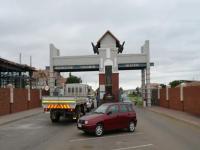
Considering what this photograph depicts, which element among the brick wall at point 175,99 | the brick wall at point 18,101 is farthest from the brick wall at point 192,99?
the brick wall at point 18,101

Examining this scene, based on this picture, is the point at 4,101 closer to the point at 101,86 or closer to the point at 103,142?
the point at 101,86

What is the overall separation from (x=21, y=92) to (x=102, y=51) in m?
17.9

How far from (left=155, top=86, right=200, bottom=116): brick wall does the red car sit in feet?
38.2

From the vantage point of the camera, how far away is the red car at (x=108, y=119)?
1727 cm

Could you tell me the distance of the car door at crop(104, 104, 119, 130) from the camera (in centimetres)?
1795

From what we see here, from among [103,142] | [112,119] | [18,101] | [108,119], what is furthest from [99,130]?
[18,101]

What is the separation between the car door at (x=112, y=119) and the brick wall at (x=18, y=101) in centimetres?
1523

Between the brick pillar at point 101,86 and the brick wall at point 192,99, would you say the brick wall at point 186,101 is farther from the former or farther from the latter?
the brick pillar at point 101,86

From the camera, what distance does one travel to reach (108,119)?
18.0m

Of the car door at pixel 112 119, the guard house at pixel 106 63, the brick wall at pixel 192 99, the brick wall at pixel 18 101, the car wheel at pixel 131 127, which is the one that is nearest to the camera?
the car door at pixel 112 119

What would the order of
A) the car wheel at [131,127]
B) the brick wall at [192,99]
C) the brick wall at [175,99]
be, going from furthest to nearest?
the brick wall at [175,99]
the brick wall at [192,99]
the car wheel at [131,127]

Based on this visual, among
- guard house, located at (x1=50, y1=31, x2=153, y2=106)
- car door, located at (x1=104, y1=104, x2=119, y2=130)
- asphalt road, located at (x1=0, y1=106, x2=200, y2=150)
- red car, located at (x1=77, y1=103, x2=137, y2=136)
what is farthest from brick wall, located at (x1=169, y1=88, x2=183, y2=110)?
asphalt road, located at (x1=0, y1=106, x2=200, y2=150)

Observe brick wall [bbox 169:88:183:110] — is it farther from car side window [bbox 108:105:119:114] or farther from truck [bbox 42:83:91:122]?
car side window [bbox 108:105:119:114]

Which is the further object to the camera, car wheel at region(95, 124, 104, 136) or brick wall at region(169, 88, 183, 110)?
brick wall at region(169, 88, 183, 110)
